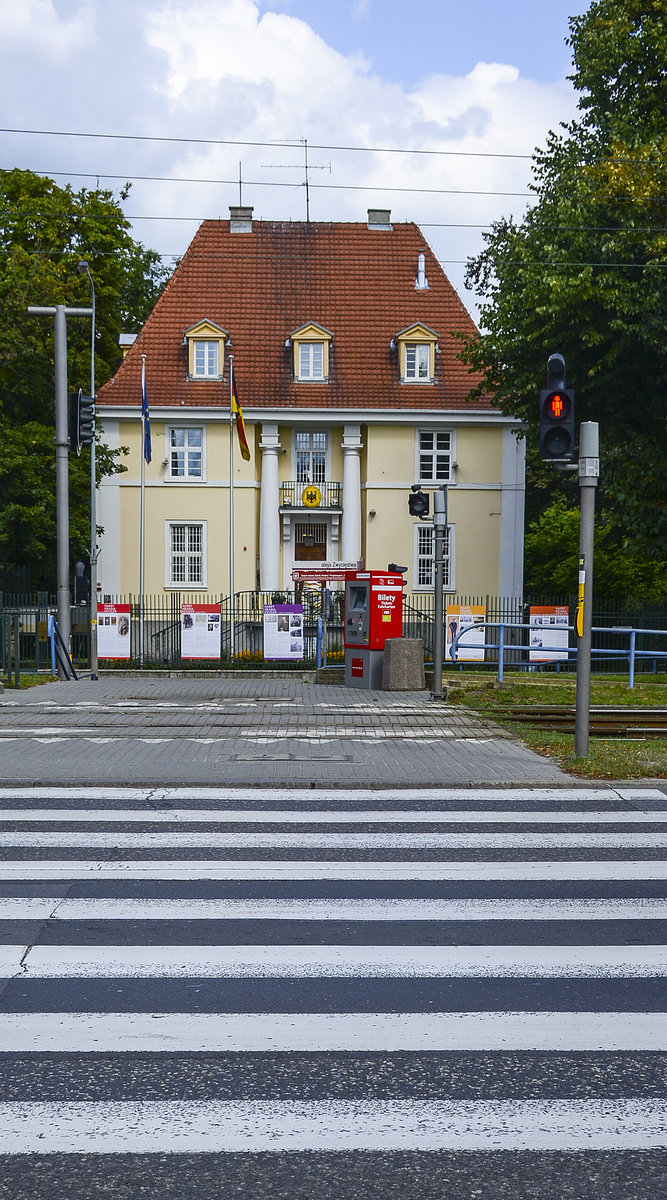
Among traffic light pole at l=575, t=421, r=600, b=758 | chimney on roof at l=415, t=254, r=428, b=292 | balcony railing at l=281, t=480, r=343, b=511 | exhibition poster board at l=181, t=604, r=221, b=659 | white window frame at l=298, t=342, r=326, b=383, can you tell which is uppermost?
chimney on roof at l=415, t=254, r=428, b=292

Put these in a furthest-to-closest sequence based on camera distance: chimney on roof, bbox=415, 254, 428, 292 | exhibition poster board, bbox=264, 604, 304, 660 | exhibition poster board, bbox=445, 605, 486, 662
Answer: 1. chimney on roof, bbox=415, 254, 428, 292
2. exhibition poster board, bbox=445, 605, 486, 662
3. exhibition poster board, bbox=264, 604, 304, 660

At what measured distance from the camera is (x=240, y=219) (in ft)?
160

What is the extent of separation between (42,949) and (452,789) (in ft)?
17.4

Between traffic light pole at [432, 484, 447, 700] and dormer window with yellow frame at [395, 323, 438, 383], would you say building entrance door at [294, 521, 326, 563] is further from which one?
traffic light pole at [432, 484, 447, 700]

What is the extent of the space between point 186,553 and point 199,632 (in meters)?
15.8

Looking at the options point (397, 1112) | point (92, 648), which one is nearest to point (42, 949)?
point (397, 1112)

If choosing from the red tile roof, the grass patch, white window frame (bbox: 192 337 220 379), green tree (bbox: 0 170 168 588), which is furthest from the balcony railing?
the grass patch

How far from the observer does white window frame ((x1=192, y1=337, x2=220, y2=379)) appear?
4541 centimetres

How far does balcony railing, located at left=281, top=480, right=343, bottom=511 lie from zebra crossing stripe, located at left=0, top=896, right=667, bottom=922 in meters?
38.3

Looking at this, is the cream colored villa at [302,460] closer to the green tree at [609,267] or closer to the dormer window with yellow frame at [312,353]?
the dormer window with yellow frame at [312,353]

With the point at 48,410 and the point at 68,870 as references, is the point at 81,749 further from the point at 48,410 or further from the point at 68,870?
the point at 48,410

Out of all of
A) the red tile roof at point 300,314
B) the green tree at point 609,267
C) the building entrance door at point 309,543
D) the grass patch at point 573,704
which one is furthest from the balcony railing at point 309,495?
the grass patch at point 573,704

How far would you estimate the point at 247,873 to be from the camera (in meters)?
7.50

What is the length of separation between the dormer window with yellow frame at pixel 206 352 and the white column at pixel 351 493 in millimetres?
5494
